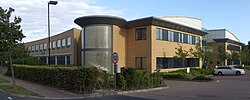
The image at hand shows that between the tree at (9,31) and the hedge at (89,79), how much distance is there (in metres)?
2.89

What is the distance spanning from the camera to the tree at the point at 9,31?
17.6 m

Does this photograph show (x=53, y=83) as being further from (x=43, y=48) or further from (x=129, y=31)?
(x=43, y=48)

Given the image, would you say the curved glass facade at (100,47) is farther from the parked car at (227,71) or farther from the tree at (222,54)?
the tree at (222,54)

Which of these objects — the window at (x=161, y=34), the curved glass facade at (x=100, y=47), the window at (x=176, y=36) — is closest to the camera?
the window at (x=161, y=34)

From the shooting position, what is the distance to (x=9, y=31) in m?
17.7

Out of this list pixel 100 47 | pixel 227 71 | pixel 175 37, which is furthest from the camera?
pixel 227 71

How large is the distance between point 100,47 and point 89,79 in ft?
72.8

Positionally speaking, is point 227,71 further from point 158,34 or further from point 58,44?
point 58,44

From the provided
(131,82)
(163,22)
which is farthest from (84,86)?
(163,22)

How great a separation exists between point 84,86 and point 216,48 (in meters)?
53.2

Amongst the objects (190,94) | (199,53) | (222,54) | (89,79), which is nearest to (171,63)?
(199,53)

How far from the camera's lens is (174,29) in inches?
1655

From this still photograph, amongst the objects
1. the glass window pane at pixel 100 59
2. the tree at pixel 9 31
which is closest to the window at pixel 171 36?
the glass window pane at pixel 100 59

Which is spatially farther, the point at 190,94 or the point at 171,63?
the point at 171,63
